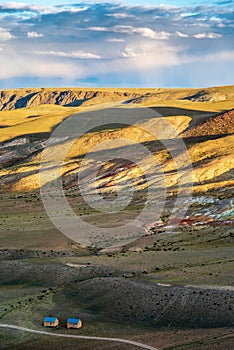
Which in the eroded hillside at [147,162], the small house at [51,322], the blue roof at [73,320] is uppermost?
the blue roof at [73,320]

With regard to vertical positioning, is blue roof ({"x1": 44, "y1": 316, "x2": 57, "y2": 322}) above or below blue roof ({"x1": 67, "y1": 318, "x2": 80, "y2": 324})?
below

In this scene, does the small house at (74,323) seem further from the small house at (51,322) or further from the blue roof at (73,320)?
the small house at (51,322)

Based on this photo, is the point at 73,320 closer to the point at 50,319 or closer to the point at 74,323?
the point at 74,323

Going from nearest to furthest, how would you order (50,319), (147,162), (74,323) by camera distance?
(74,323)
(50,319)
(147,162)

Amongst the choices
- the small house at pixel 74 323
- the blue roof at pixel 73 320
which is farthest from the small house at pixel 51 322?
the small house at pixel 74 323

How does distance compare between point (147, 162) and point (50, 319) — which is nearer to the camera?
point (50, 319)

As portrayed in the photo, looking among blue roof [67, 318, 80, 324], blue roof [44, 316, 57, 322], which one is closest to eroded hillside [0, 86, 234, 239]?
blue roof [67, 318, 80, 324]

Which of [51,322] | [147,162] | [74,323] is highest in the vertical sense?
[74,323]

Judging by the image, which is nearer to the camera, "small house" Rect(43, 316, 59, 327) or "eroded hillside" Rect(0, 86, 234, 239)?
"small house" Rect(43, 316, 59, 327)

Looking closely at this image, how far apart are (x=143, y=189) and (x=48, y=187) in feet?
116

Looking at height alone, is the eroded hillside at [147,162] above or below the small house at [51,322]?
below

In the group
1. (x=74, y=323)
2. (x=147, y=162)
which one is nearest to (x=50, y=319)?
(x=74, y=323)

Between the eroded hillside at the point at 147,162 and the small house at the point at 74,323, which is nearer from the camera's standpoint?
the small house at the point at 74,323

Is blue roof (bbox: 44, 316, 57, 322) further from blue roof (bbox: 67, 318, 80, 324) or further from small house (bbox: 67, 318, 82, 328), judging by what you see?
small house (bbox: 67, 318, 82, 328)
